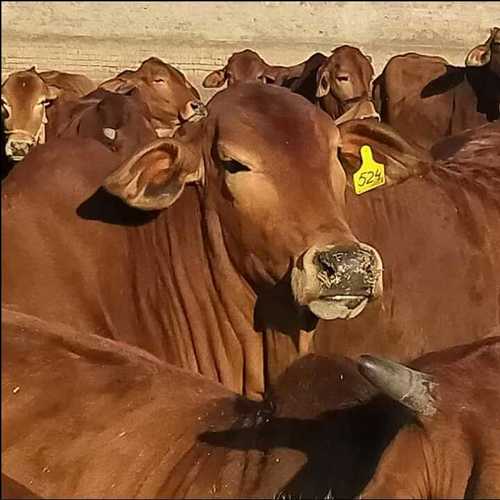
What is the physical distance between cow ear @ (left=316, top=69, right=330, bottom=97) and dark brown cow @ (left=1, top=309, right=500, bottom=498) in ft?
20.1

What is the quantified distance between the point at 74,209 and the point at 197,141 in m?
0.40

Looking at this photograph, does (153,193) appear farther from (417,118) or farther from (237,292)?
(417,118)

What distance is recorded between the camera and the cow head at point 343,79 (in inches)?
335

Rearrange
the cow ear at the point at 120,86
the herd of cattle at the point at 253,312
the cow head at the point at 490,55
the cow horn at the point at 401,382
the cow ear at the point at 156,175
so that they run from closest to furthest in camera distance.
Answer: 1. the cow horn at the point at 401,382
2. the herd of cattle at the point at 253,312
3. the cow ear at the point at 156,175
4. the cow head at the point at 490,55
5. the cow ear at the point at 120,86

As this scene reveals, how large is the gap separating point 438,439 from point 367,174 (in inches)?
71.5

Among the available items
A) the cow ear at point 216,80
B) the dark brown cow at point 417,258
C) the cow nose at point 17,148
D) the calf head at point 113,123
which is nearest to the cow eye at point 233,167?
the dark brown cow at point 417,258

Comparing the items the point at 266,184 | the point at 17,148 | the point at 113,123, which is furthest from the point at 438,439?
the point at 17,148

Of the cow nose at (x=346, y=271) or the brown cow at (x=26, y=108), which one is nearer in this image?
the cow nose at (x=346, y=271)

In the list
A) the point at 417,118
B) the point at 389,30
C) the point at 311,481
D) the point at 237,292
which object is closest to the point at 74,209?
the point at 237,292

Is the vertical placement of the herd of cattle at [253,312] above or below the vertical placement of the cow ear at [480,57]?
below

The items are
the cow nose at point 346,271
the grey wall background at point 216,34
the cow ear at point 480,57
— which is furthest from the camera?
the grey wall background at point 216,34

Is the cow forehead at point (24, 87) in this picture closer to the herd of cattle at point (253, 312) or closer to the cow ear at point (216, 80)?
the cow ear at point (216, 80)

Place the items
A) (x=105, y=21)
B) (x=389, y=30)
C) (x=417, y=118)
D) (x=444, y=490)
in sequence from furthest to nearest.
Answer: (x=105, y=21) → (x=389, y=30) → (x=417, y=118) → (x=444, y=490)

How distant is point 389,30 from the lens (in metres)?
13.9
